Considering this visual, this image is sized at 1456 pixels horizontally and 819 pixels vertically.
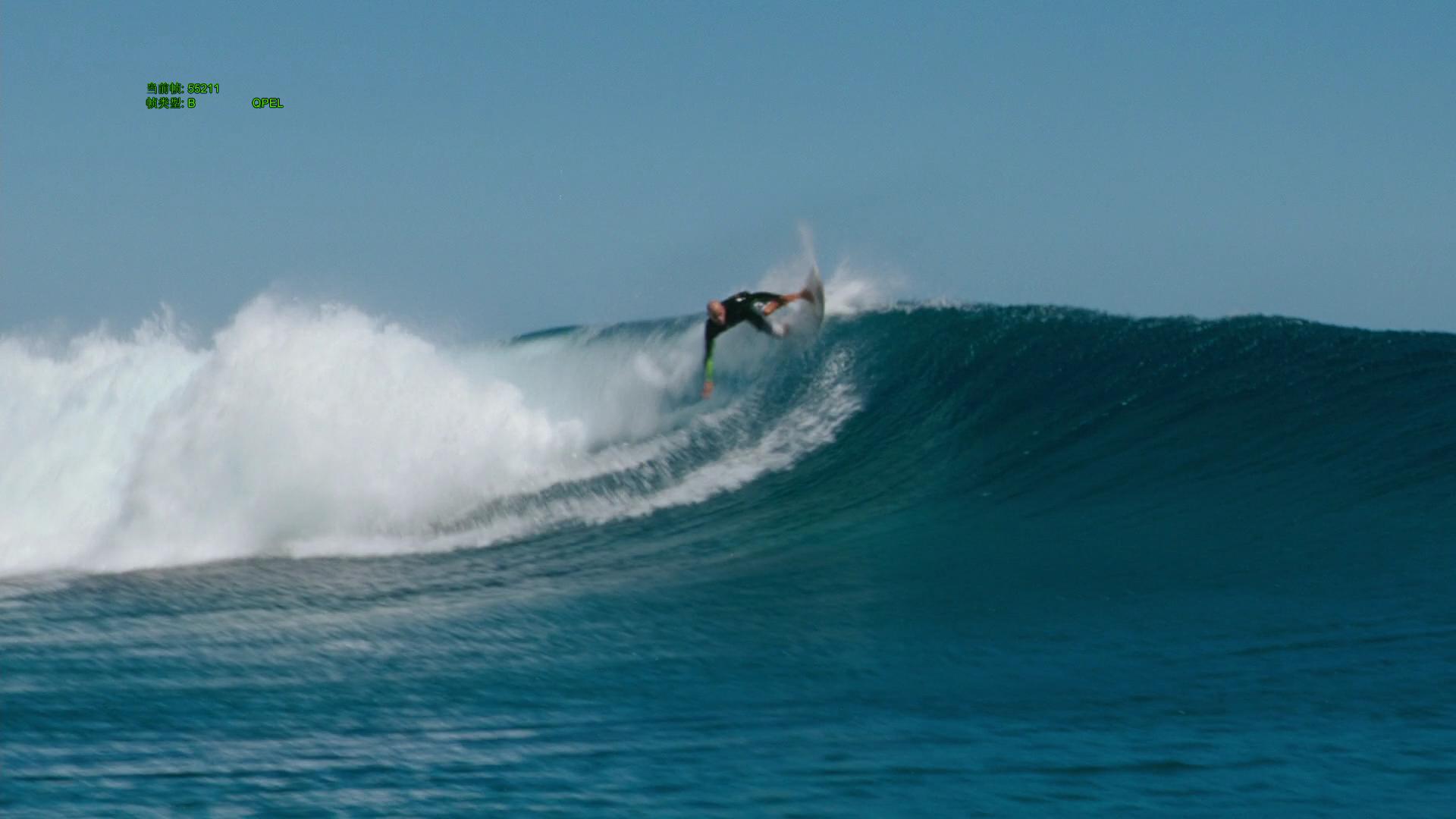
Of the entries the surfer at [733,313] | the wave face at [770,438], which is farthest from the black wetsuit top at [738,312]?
the wave face at [770,438]

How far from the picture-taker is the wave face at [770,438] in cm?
1070

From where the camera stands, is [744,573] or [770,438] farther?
[770,438]

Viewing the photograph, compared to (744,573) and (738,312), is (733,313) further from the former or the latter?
(744,573)

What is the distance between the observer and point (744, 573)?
9.33 metres

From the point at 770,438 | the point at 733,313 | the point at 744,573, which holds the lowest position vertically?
the point at 744,573

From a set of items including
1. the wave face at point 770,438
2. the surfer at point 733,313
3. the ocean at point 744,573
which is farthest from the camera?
the surfer at point 733,313

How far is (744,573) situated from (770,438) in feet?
12.2

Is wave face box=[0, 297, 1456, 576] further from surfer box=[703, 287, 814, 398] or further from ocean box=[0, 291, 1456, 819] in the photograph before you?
surfer box=[703, 287, 814, 398]

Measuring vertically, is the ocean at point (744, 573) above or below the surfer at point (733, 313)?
below

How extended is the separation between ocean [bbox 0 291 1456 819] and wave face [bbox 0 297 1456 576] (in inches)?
1.9

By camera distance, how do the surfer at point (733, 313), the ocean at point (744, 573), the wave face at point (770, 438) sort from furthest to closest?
the surfer at point (733, 313)
the wave face at point (770, 438)
the ocean at point (744, 573)

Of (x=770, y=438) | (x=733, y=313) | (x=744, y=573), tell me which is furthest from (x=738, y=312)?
(x=744, y=573)

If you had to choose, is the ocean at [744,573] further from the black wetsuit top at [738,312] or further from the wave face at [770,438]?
the black wetsuit top at [738,312]

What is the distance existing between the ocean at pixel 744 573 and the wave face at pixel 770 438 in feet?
0.15
